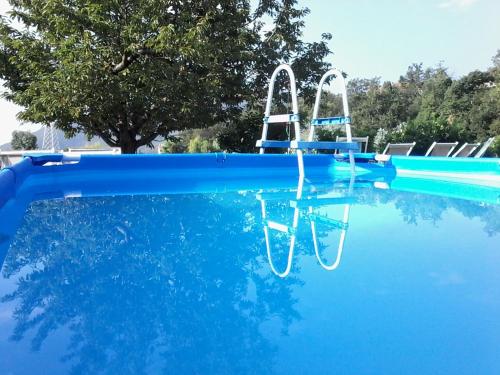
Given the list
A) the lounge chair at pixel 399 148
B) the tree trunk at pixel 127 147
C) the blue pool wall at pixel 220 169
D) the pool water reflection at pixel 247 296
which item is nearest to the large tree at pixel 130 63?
the tree trunk at pixel 127 147

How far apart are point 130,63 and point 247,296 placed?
753cm

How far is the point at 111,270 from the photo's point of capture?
5.24ft

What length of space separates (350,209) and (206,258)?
5.60 feet

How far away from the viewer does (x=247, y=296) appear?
4.45 feet

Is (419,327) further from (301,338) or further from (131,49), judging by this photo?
(131,49)

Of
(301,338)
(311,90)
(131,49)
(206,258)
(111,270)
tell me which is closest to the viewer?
(301,338)

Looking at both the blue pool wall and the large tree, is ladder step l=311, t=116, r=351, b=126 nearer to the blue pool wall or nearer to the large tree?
the blue pool wall

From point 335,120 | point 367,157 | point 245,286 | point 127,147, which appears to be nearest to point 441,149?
point 367,157

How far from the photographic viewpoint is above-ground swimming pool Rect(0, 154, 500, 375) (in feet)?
3.22

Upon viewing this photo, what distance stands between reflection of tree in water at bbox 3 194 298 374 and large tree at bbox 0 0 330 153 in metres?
5.26

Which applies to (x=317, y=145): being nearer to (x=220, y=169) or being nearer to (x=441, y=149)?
(x=220, y=169)

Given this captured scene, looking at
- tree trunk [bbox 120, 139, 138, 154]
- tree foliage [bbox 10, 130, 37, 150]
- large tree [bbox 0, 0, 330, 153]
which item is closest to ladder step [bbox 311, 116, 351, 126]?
large tree [bbox 0, 0, 330, 153]

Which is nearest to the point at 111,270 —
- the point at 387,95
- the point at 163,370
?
the point at 163,370

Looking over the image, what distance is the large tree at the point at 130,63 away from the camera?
23.1 feet
